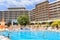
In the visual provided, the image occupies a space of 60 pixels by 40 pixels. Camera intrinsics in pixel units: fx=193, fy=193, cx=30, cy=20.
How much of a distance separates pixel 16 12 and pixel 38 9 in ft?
40.9

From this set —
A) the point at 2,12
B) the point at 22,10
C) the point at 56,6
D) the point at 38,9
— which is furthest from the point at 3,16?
the point at 56,6

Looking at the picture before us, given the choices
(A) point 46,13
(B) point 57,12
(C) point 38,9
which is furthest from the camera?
(C) point 38,9

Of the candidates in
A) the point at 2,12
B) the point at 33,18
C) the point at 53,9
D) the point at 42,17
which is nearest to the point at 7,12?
the point at 2,12

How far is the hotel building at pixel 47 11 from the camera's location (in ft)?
220

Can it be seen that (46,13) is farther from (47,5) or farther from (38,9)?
(38,9)

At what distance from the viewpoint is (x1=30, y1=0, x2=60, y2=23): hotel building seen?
220 ft

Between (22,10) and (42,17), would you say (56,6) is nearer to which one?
(42,17)

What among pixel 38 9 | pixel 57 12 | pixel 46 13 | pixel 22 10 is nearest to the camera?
pixel 57 12

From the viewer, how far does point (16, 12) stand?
288ft

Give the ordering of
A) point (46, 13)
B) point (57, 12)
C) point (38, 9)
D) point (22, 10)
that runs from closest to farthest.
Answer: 1. point (57, 12)
2. point (46, 13)
3. point (38, 9)
4. point (22, 10)

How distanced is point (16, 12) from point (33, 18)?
882 centimetres

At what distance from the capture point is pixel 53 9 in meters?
69.5

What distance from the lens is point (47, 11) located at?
72.5 metres

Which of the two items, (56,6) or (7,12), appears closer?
(56,6)
